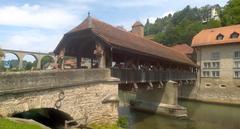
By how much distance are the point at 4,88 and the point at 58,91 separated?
272cm

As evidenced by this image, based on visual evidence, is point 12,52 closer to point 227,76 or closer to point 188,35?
point 227,76

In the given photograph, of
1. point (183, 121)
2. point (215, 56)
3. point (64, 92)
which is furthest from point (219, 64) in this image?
point (64, 92)

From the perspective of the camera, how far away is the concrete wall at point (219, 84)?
120 feet

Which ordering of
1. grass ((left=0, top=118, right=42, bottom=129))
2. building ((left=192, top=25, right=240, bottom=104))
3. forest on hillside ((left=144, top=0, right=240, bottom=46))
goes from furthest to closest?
forest on hillside ((left=144, top=0, right=240, bottom=46)) → building ((left=192, top=25, right=240, bottom=104)) → grass ((left=0, top=118, right=42, bottom=129))

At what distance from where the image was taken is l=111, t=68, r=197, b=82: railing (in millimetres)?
19594

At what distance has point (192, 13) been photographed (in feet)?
354

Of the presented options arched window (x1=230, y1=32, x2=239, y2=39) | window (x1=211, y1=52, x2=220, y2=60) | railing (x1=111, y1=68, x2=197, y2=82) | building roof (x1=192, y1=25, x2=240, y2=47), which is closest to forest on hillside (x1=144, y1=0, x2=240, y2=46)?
building roof (x1=192, y1=25, x2=240, y2=47)

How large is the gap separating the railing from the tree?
19.1 meters

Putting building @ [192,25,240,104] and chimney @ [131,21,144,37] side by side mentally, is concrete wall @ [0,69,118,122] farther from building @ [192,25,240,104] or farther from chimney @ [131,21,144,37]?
chimney @ [131,21,144,37]

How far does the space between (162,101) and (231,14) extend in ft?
92.8

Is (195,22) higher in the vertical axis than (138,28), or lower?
higher

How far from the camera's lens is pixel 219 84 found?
125 feet

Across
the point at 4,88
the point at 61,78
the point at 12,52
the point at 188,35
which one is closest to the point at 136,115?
the point at 61,78

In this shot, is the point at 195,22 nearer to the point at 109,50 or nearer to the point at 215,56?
the point at 215,56
